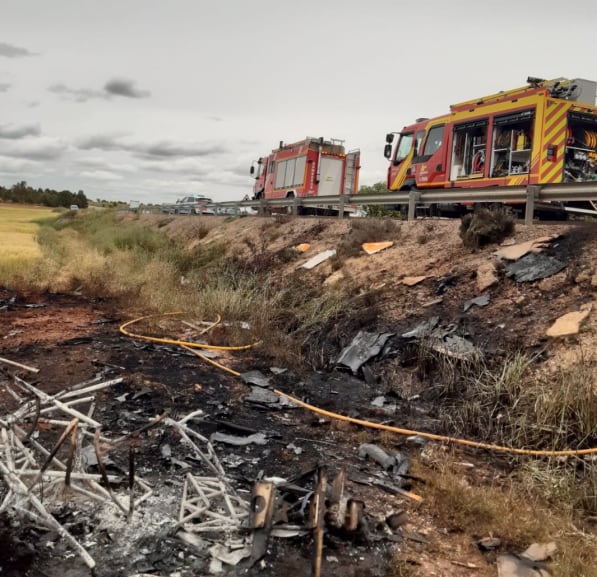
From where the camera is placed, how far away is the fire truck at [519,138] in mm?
11211

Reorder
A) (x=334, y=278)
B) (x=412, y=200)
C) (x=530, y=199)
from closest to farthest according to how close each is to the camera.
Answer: (x=530, y=199) → (x=334, y=278) → (x=412, y=200)

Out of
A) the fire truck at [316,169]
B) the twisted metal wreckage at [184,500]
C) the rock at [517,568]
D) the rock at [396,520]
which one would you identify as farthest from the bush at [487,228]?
the fire truck at [316,169]

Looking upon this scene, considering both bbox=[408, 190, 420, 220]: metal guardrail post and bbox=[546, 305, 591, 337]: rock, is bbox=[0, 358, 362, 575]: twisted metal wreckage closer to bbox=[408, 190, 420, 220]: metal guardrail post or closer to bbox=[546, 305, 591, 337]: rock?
bbox=[546, 305, 591, 337]: rock

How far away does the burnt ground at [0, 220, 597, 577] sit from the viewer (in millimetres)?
3207

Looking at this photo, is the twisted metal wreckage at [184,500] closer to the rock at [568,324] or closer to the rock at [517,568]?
the rock at [517,568]

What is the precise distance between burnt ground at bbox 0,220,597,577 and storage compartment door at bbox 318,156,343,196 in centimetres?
1120

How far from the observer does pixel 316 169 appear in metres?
21.1

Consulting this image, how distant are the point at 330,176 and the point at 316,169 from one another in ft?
2.33

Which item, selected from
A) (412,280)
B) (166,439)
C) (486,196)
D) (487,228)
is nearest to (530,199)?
(487,228)

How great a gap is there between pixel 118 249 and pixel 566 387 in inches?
683

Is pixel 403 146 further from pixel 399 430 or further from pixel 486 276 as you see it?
pixel 399 430

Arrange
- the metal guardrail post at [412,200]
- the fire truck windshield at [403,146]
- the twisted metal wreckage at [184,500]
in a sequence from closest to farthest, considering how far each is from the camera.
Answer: the twisted metal wreckage at [184,500] → the metal guardrail post at [412,200] → the fire truck windshield at [403,146]

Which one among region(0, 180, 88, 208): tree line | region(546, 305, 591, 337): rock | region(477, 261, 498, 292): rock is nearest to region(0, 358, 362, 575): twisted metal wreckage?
region(546, 305, 591, 337): rock

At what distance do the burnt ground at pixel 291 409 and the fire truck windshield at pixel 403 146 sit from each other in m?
5.50
